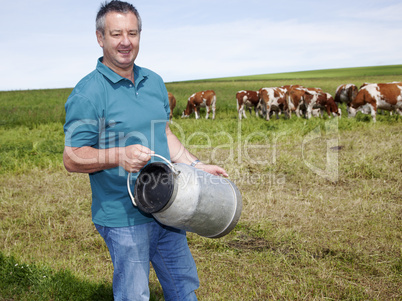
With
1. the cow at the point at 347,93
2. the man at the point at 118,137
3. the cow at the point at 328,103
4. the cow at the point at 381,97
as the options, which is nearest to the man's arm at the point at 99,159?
the man at the point at 118,137

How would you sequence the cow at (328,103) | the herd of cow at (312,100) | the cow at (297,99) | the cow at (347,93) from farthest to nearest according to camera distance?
the cow at (347,93) → the cow at (297,99) → the cow at (328,103) → the herd of cow at (312,100)

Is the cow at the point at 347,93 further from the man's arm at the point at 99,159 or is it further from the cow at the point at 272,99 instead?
the man's arm at the point at 99,159

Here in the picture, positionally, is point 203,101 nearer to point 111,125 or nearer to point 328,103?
point 328,103

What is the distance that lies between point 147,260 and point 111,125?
0.73m

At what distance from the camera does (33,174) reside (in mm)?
7648

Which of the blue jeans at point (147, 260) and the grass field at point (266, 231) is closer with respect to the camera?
the blue jeans at point (147, 260)

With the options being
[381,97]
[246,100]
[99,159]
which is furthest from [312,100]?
[99,159]

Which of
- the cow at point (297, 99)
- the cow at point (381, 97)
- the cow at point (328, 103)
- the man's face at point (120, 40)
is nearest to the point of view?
the man's face at point (120, 40)

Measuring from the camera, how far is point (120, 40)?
1953 mm

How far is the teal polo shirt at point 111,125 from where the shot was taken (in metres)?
1.88

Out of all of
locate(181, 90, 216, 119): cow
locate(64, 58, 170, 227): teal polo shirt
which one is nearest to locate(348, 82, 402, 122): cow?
locate(181, 90, 216, 119): cow

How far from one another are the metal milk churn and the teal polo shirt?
116mm

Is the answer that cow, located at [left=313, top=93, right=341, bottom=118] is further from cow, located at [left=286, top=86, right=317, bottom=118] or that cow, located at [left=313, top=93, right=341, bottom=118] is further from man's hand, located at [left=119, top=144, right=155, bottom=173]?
man's hand, located at [left=119, top=144, right=155, bottom=173]

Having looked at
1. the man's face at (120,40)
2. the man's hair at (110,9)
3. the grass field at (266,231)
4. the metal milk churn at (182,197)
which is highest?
the man's hair at (110,9)
